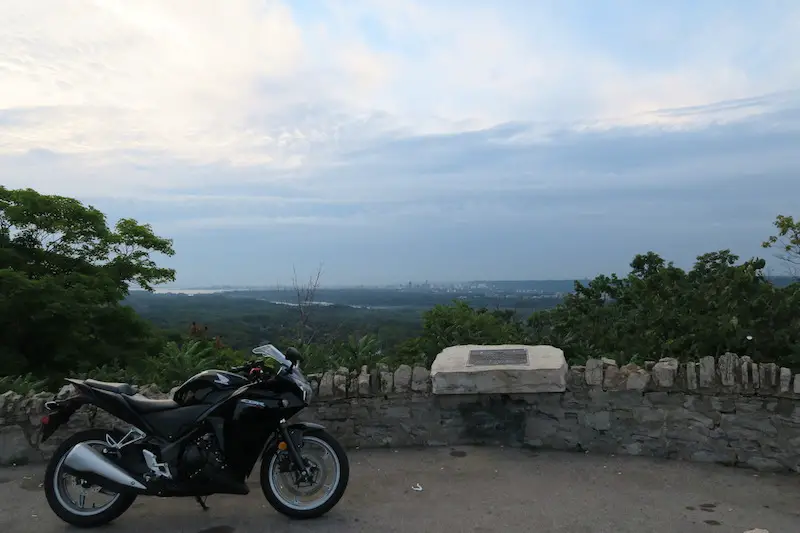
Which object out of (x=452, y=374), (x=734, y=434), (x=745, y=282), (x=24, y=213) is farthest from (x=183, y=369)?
(x=24, y=213)

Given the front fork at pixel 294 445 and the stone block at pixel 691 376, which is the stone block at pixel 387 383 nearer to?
the front fork at pixel 294 445

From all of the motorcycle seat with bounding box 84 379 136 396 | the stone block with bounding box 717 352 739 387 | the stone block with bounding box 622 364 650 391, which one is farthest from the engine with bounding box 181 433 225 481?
the stone block with bounding box 717 352 739 387

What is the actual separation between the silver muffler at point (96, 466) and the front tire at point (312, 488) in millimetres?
818

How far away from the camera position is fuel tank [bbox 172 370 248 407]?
13.8 feet

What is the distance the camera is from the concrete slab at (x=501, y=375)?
5602 mm

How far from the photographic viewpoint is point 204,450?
13.5 feet

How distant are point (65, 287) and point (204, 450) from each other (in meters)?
11.1

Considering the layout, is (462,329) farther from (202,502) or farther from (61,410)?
(61,410)

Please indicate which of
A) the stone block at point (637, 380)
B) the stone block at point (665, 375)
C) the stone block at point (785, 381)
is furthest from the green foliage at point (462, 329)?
the stone block at point (785, 381)

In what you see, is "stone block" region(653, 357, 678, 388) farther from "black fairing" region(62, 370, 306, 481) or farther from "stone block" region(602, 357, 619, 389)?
"black fairing" region(62, 370, 306, 481)

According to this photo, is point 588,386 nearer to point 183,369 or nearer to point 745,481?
point 745,481

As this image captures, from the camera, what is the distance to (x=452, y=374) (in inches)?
226

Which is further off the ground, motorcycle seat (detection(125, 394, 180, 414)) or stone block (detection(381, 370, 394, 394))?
motorcycle seat (detection(125, 394, 180, 414))

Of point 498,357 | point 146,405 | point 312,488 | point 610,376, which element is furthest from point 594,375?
point 146,405
